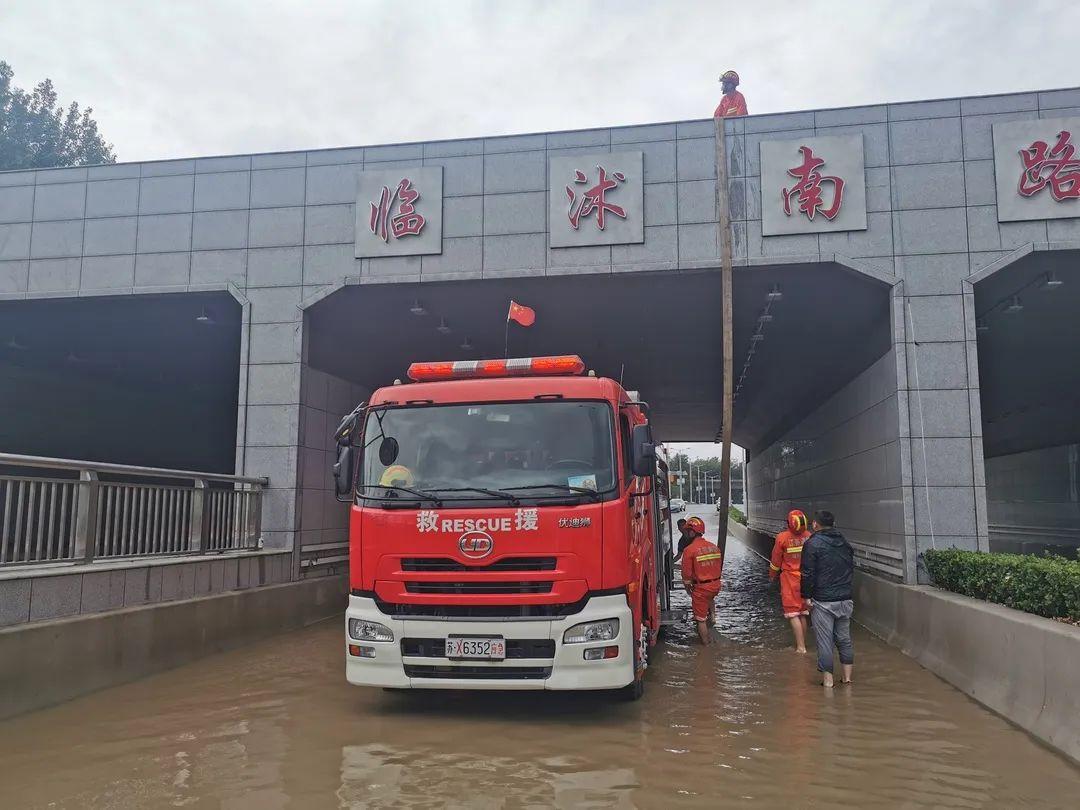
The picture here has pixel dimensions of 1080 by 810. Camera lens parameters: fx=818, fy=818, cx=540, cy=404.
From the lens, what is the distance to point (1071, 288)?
12.4 meters

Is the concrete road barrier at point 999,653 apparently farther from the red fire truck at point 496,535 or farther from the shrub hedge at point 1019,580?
the red fire truck at point 496,535

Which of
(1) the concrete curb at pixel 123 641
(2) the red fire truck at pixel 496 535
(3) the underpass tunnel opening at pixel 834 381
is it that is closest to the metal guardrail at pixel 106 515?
(1) the concrete curb at pixel 123 641

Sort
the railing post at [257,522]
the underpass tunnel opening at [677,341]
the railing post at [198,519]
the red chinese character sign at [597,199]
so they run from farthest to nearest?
1. the underpass tunnel opening at [677,341]
2. the railing post at [257,522]
3. the red chinese character sign at [597,199]
4. the railing post at [198,519]

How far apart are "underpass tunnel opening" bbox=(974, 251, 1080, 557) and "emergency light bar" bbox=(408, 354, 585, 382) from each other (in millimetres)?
6869

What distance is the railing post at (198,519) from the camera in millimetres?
9914

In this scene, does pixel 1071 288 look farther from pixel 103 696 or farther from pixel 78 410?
pixel 78 410

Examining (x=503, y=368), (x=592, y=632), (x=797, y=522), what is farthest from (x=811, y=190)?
(x=592, y=632)

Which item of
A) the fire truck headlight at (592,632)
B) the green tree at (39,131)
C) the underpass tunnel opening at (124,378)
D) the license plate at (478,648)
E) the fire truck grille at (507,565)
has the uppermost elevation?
the green tree at (39,131)

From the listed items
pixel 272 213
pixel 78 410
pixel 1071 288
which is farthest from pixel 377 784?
pixel 78 410

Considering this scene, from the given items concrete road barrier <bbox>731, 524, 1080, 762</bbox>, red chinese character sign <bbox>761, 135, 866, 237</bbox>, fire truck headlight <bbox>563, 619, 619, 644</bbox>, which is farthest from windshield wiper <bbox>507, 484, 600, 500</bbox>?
red chinese character sign <bbox>761, 135, 866, 237</bbox>

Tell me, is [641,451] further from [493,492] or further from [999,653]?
[999,653]

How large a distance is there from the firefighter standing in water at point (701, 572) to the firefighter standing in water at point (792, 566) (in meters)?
0.74

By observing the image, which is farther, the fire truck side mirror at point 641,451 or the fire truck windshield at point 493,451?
the fire truck side mirror at point 641,451

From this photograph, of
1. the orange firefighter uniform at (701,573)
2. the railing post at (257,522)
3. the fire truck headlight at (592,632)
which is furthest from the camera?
the railing post at (257,522)
